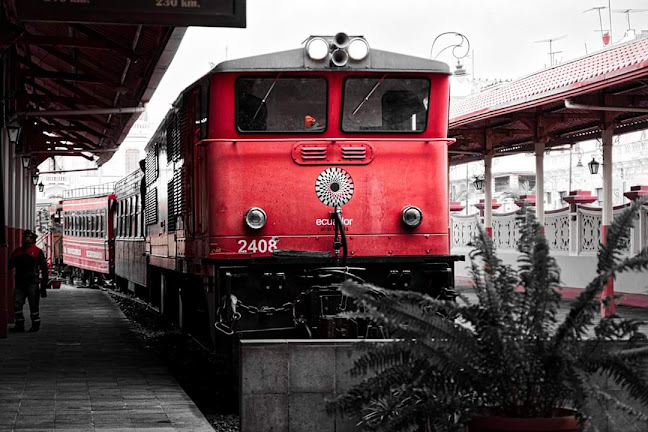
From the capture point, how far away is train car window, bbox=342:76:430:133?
10.8 m

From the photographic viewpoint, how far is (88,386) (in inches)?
412

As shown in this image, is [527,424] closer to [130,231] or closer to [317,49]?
[317,49]

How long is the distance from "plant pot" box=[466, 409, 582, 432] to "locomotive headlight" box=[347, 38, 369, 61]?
21.1 feet

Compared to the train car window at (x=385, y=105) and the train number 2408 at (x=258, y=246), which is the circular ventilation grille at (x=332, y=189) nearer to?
the train car window at (x=385, y=105)

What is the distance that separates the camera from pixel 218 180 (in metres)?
10.4

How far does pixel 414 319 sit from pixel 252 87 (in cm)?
631

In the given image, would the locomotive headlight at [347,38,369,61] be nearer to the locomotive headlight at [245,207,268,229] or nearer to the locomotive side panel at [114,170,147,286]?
the locomotive headlight at [245,207,268,229]

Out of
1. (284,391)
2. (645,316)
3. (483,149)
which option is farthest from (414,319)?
(483,149)

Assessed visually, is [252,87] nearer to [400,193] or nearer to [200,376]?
[400,193]

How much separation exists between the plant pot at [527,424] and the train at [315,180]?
5.40 metres

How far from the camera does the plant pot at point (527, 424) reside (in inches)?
177

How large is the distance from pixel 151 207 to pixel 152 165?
67cm

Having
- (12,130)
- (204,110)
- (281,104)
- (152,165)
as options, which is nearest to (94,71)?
(12,130)

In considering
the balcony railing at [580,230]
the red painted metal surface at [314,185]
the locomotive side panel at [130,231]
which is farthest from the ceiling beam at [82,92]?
the red painted metal surface at [314,185]
